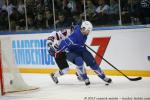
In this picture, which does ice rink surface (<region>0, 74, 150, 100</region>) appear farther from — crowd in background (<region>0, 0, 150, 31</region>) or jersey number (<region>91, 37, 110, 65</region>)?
crowd in background (<region>0, 0, 150, 31</region>)

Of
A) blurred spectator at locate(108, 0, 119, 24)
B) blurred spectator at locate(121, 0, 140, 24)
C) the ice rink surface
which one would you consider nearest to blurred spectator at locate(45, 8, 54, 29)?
blurred spectator at locate(108, 0, 119, 24)

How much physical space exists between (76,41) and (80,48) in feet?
0.54

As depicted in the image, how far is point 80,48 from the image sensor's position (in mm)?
9820

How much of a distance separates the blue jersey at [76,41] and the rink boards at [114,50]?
1210 millimetres

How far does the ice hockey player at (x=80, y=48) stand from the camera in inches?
379

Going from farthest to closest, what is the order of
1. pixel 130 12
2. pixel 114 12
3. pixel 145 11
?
pixel 114 12 < pixel 130 12 < pixel 145 11

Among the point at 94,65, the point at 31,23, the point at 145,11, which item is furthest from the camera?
the point at 31,23

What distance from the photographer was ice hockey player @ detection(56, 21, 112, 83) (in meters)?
9.63

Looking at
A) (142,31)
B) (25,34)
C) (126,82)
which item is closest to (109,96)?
(126,82)

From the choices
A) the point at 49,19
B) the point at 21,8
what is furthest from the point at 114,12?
the point at 21,8

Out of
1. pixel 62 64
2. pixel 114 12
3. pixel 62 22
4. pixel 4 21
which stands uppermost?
pixel 114 12

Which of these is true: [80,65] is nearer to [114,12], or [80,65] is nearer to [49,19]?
[114,12]

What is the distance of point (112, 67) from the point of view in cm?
1079

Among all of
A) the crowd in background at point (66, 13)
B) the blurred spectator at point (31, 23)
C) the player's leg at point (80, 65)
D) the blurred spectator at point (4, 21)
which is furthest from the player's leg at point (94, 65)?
the blurred spectator at point (4, 21)
